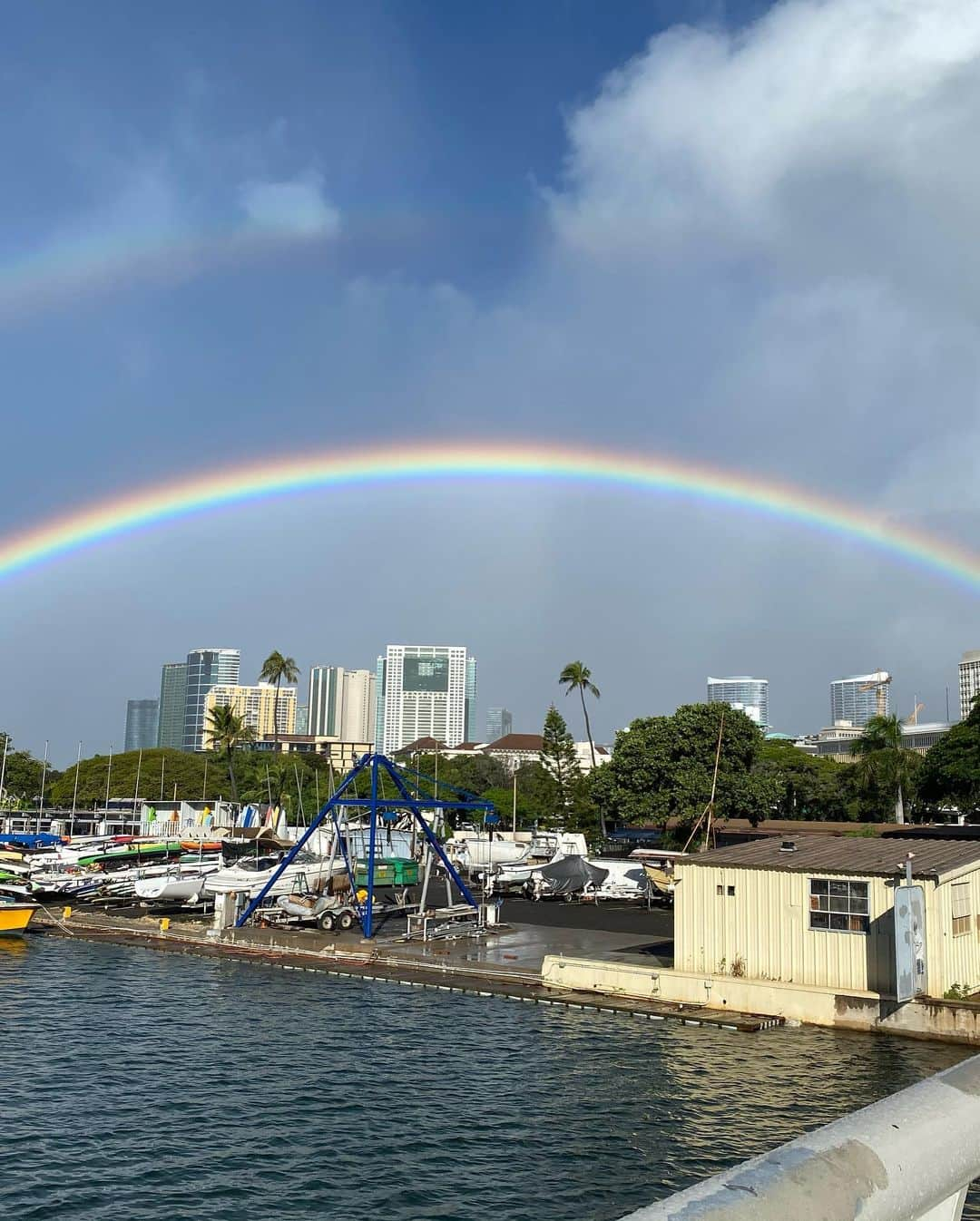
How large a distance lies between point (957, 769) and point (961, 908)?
6461 centimetres

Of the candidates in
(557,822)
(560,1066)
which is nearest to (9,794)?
(557,822)

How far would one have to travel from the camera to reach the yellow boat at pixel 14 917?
152 feet

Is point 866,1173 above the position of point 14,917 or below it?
above

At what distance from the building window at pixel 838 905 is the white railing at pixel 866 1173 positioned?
28.0 m

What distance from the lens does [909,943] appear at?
1045 inches

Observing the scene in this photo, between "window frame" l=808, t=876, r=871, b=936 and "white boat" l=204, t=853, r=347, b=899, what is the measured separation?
24340mm

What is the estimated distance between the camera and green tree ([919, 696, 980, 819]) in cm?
8800

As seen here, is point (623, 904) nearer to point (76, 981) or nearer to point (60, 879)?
point (76, 981)

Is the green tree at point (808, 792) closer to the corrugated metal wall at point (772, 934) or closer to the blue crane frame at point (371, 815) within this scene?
the blue crane frame at point (371, 815)

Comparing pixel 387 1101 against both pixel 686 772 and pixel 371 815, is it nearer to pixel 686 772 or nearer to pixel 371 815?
pixel 371 815

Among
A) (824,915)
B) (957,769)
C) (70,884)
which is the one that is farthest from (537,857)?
(824,915)

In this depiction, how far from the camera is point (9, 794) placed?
147875 mm

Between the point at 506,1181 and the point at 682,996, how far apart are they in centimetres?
1436

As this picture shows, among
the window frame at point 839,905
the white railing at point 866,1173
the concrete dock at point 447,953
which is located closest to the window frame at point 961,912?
the window frame at point 839,905
